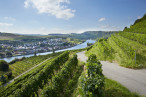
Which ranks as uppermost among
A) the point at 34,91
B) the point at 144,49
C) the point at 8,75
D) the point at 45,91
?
the point at 144,49

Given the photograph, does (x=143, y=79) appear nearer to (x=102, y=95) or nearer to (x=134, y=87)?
(x=134, y=87)

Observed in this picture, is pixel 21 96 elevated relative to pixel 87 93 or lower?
lower

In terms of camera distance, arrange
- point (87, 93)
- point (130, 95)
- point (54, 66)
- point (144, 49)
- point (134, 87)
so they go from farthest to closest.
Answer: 1. point (54, 66)
2. point (144, 49)
3. point (134, 87)
4. point (130, 95)
5. point (87, 93)

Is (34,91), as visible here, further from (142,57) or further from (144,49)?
(144,49)

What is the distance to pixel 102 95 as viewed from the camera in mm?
5363

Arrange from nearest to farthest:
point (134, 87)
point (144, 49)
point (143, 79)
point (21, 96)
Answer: point (134, 87), point (143, 79), point (21, 96), point (144, 49)

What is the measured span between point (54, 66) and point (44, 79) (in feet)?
17.7

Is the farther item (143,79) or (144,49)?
(144,49)

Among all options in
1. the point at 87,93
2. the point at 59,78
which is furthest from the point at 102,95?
the point at 59,78

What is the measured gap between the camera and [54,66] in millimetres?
22750

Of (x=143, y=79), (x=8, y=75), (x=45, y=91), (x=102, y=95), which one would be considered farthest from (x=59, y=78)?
(x=8, y=75)

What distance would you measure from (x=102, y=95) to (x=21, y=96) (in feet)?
37.6

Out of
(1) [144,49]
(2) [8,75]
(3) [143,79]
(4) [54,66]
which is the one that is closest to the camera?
(3) [143,79]

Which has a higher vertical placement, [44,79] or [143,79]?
[143,79]
